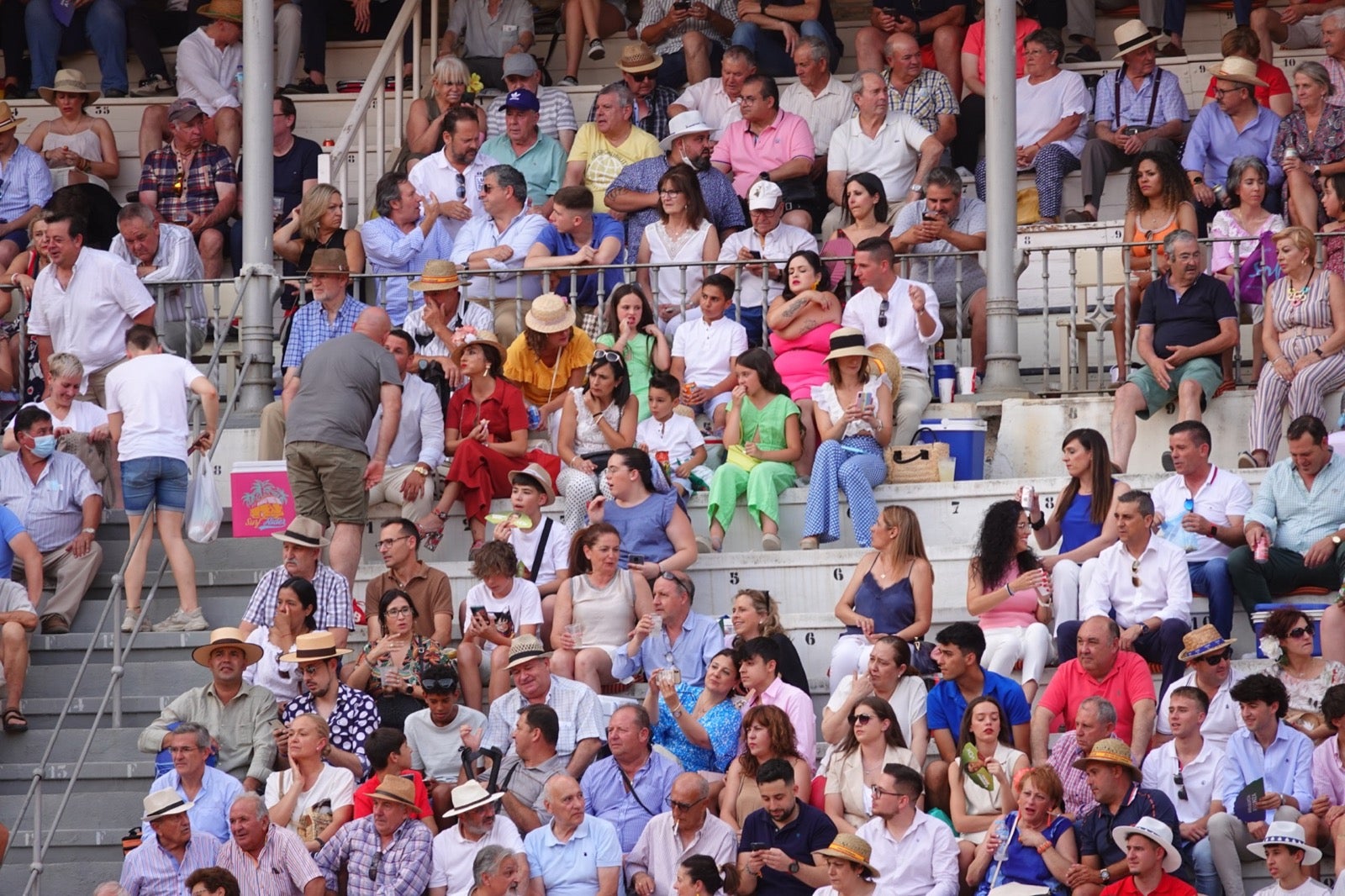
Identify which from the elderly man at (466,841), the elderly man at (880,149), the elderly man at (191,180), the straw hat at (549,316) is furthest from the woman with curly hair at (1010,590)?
the elderly man at (191,180)

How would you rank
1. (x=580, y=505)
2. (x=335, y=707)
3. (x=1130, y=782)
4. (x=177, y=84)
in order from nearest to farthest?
(x=1130, y=782), (x=335, y=707), (x=580, y=505), (x=177, y=84)

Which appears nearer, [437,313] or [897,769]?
[897,769]

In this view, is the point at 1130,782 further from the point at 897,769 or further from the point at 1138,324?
the point at 1138,324

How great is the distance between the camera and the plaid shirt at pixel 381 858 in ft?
33.6

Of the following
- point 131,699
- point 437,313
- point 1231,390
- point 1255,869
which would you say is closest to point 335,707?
point 131,699

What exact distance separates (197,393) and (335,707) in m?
2.12

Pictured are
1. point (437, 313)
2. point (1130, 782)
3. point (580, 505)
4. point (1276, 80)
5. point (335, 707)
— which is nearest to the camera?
point (1130, 782)

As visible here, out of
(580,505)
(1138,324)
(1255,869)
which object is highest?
(1138,324)

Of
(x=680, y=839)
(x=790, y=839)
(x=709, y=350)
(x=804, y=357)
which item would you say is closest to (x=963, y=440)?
(x=804, y=357)

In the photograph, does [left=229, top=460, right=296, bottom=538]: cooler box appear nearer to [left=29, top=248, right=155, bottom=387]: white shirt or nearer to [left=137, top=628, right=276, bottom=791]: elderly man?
[left=29, top=248, right=155, bottom=387]: white shirt

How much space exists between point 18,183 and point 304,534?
16.8 ft

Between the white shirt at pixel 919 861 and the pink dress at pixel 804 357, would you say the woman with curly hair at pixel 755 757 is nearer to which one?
the white shirt at pixel 919 861

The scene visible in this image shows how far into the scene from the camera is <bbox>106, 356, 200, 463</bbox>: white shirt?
40.2ft

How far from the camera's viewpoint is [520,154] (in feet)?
50.7
